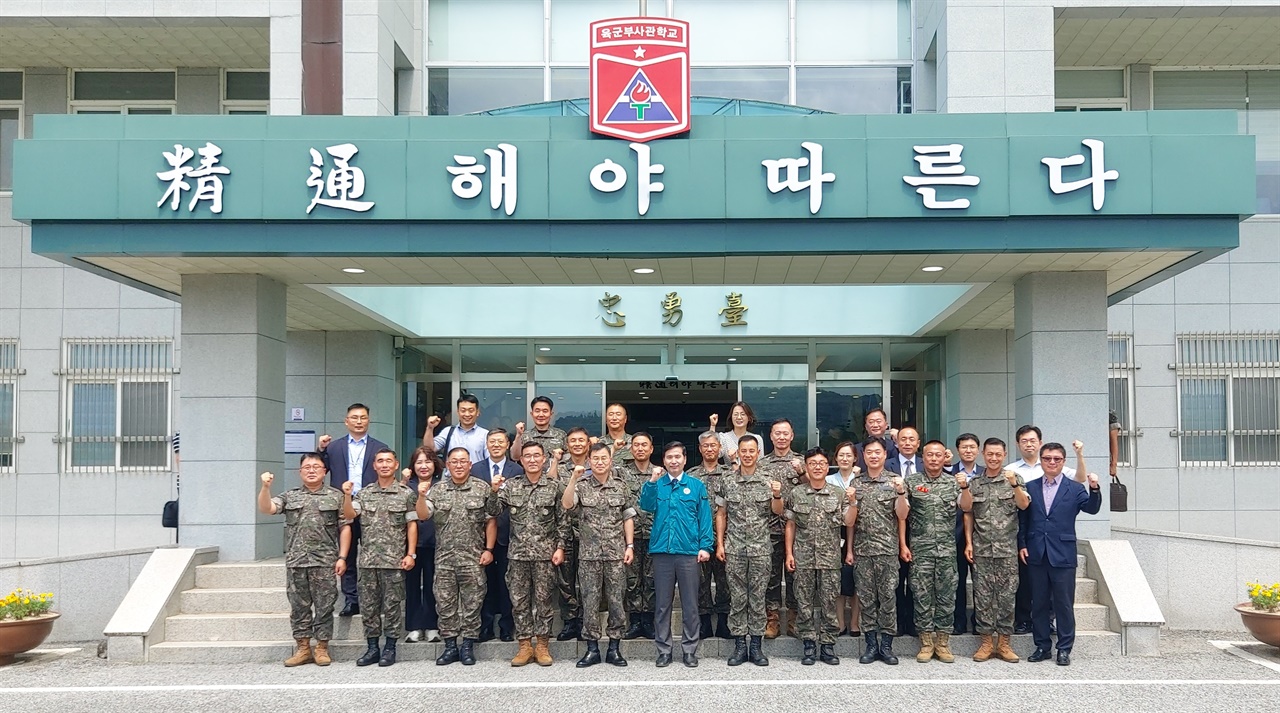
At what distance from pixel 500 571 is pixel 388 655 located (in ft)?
3.39

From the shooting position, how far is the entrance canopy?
873 centimetres

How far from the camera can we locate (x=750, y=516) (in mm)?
8180

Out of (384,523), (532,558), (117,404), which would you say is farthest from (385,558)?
(117,404)

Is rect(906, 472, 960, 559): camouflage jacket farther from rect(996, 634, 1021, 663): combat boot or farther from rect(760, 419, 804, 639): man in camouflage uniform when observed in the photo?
rect(760, 419, 804, 639): man in camouflage uniform

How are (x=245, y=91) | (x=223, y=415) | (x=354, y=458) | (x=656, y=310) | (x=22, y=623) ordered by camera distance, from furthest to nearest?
1. (x=245, y=91)
2. (x=656, y=310)
3. (x=223, y=415)
4. (x=354, y=458)
5. (x=22, y=623)

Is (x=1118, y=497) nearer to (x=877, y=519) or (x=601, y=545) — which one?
(x=877, y=519)

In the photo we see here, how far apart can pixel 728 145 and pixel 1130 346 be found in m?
7.80

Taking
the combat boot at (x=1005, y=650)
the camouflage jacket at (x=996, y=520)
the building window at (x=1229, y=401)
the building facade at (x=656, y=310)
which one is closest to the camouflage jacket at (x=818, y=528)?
the camouflage jacket at (x=996, y=520)

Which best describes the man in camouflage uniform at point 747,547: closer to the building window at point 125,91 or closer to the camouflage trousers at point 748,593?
the camouflage trousers at point 748,593

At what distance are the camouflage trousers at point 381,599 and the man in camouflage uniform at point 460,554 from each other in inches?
11.3

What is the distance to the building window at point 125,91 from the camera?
15.0m

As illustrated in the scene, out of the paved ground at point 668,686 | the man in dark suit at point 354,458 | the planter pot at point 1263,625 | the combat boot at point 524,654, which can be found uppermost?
the man in dark suit at point 354,458

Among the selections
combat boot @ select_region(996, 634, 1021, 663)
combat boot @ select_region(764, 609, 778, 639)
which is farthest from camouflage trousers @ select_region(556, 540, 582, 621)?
combat boot @ select_region(996, 634, 1021, 663)

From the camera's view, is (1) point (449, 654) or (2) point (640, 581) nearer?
(1) point (449, 654)
